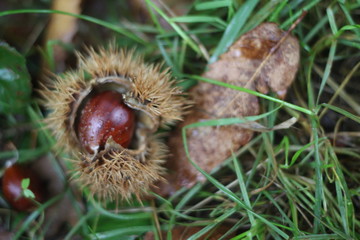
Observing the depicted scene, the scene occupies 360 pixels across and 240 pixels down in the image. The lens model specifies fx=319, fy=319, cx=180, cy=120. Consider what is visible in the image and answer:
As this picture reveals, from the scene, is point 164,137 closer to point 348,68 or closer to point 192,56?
point 192,56

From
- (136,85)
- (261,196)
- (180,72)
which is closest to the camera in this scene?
(136,85)

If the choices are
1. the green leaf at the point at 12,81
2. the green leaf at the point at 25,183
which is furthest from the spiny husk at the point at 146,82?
the green leaf at the point at 25,183

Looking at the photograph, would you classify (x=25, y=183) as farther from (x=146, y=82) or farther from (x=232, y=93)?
(x=232, y=93)

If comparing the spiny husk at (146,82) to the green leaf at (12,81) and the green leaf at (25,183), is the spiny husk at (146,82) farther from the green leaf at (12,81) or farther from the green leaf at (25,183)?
the green leaf at (25,183)

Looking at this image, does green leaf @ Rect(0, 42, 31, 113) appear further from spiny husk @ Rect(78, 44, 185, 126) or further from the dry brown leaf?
the dry brown leaf

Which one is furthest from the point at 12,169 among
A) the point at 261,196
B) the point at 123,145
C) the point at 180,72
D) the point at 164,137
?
the point at 261,196

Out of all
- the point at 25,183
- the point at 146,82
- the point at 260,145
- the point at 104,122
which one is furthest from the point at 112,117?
the point at 260,145
